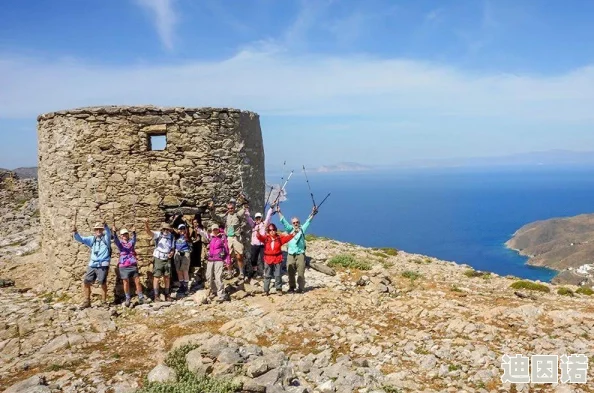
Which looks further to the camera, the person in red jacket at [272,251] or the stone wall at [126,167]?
the stone wall at [126,167]

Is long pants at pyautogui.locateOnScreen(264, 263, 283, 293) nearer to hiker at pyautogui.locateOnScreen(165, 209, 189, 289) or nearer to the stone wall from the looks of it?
the stone wall

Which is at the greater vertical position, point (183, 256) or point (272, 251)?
point (272, 251)

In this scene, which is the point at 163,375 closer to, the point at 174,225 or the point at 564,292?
the point at 174,225

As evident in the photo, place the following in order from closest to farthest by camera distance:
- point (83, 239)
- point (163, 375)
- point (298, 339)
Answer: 1. point (163, 375)
2. point (298, 339)
3. point (83, 239)

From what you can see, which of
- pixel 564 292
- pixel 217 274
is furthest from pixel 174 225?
pixel 564 292

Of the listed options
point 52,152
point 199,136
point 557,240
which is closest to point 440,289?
point 199,136

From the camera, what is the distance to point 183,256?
13.5 meters

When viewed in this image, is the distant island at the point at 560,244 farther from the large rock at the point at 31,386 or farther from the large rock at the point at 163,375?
the large rock at the point at 31,386

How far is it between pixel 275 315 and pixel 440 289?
21.7ft

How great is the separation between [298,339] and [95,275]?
654 centimetres

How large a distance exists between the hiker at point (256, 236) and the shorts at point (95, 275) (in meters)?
4.49

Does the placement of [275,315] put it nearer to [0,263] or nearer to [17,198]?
[0,263]

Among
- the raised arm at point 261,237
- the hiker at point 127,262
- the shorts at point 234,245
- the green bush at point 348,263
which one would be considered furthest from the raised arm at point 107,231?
the green bush at point 348,263

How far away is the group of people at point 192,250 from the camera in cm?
1277
